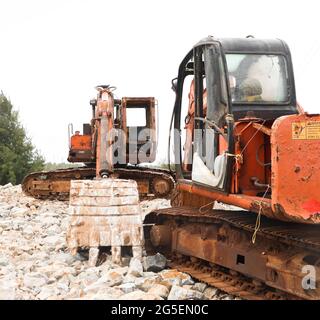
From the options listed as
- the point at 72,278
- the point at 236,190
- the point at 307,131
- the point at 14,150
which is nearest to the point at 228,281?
the point at 236,190

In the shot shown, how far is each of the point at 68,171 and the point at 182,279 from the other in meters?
11.1

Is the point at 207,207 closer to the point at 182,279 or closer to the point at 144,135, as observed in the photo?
the point at 182,279

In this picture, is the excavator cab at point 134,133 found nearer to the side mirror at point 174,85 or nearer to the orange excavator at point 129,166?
the orange excavator at point 129,166

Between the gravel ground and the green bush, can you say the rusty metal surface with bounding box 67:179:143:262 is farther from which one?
the green bush

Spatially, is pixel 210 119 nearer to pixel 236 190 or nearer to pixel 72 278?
pixel 236 190

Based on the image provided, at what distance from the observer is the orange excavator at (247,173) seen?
4477 mm

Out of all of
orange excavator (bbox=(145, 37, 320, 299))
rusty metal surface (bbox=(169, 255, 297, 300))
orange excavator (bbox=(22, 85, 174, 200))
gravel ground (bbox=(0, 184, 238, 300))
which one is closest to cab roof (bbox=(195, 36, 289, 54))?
orange excavator (bbox=(145, 37, 320, 299))

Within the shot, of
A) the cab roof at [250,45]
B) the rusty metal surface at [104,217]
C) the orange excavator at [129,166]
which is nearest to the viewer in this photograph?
the cab roof at [250,45]

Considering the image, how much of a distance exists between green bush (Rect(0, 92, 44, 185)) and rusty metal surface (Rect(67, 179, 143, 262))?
2112 cm

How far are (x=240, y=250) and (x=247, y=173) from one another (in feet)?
2.55

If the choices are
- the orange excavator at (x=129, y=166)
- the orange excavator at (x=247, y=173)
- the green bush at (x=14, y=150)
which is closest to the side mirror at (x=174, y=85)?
the orange excavator at (x=247, y=173)

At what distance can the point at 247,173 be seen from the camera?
5441 mm

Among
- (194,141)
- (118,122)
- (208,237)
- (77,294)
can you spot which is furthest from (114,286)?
(118,122)

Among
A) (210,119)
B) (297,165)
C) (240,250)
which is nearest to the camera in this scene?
(297,165)
